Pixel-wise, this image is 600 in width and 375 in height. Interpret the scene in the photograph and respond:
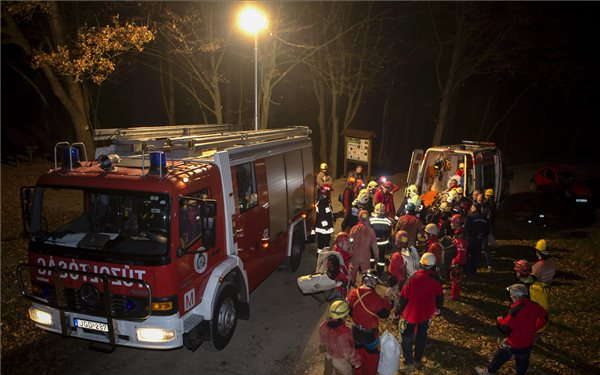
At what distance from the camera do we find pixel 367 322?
5.03m

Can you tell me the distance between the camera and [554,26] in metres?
20.8

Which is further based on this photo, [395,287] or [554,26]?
[554,26]

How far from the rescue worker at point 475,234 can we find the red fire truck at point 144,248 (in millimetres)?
4913

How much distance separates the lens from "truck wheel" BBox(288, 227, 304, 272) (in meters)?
9.27

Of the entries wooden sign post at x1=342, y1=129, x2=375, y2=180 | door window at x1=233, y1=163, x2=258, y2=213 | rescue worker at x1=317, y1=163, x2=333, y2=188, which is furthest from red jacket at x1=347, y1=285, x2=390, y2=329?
wooden sign post at x1=342, y1=129, x2=375, y2=180

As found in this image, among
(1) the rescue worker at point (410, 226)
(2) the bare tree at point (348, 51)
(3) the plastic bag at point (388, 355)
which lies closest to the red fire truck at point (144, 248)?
(3) the plastic bag at point (388, 355)

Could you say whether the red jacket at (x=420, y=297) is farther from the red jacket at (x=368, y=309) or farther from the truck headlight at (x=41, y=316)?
the truck headlight at (x=41, y=316)

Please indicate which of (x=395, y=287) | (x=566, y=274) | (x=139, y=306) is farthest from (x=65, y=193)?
(x=566, y=274)

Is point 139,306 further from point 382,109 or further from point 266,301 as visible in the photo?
point 382,109

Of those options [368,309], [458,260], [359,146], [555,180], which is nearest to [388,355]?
[368,309]

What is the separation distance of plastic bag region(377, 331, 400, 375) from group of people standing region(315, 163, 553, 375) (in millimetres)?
199

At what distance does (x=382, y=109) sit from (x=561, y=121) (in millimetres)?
18530

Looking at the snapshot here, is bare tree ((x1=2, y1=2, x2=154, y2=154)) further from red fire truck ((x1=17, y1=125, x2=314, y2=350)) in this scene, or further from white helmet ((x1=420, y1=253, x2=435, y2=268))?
white helmet ((x1=420, y1=253, x2=435, y2=268))

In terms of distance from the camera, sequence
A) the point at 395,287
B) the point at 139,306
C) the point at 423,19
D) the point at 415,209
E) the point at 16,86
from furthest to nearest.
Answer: the point at 16,86, the point at 423,19, the point at 415,209, the point at 395,287, the point at 139,306
